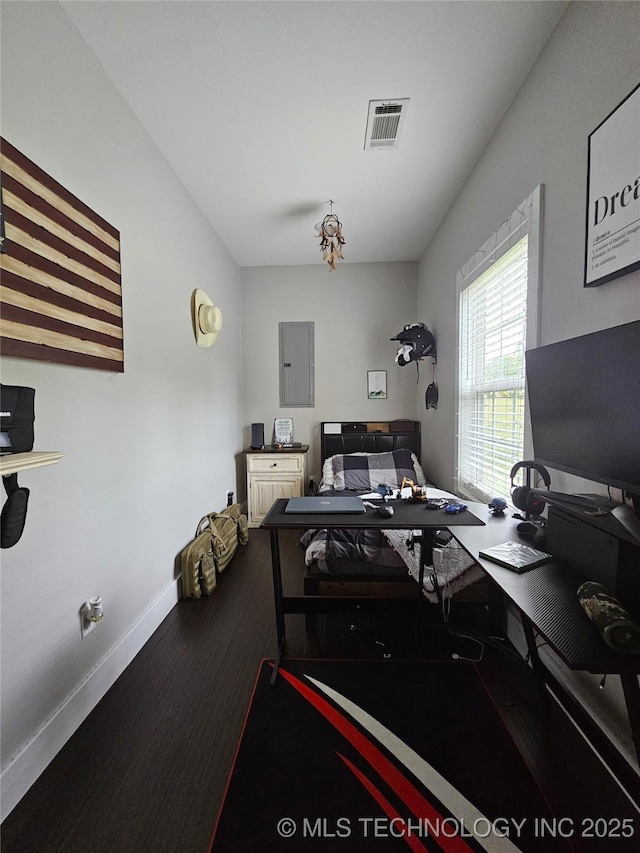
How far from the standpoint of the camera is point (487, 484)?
7.20 feet

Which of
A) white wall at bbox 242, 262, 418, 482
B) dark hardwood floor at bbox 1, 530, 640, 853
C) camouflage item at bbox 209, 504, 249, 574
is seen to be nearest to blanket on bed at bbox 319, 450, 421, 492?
white wall at bbox 242, 262, 418, 482

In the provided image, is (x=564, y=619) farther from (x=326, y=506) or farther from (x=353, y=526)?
(x=326, y=506)

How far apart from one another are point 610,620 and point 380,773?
102 centimetres

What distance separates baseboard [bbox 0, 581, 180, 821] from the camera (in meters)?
1.13

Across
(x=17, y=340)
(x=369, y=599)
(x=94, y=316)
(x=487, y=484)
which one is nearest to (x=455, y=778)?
(x=369, y=599)

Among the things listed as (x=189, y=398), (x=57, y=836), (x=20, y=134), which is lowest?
(x=57, y=836)

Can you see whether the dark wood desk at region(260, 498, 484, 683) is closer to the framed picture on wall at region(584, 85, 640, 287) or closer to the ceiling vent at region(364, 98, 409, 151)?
the framed picture on wall at region(584, 85, 640, 287)

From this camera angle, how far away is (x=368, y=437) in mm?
3902

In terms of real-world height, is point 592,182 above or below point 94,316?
above

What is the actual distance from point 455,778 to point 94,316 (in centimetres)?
232

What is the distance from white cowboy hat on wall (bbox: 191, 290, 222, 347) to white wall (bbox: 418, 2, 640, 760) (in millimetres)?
2063

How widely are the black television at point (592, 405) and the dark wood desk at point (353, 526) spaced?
0.49m

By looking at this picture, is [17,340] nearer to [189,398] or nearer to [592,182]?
[189,398]

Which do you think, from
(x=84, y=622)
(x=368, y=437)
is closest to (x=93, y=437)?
(x=84, y=622)
